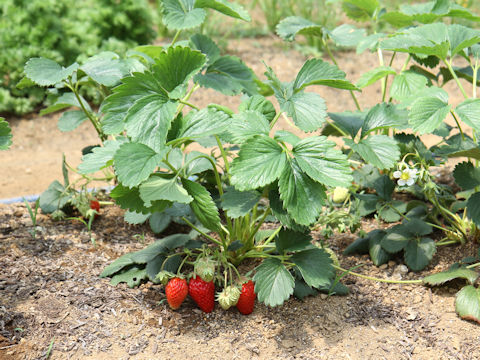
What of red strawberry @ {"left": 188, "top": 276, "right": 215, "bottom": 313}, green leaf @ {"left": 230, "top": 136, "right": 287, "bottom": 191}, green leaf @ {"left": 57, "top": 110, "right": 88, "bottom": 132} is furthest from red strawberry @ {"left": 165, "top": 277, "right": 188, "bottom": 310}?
green leaf @ {"left": 57, "top": 110, "right": 88, "bottom": 132}

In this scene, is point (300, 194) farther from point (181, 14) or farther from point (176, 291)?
point (181, 14)

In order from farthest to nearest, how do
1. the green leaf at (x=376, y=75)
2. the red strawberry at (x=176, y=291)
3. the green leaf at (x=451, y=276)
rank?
the green leaf at (x=376, y=75) < the green leaf at (x=451, y=276) < the red strawberry at (x=176, y=291)

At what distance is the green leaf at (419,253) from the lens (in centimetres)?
194

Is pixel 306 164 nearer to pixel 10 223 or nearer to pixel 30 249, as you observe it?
pixel 30 249

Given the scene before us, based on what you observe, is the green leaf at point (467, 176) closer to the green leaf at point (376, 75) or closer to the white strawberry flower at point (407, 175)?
the white strawberry flower at point (407, 175)

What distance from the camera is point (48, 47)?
13.3ft

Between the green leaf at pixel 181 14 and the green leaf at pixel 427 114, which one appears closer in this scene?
the green leaf at pixel 427 114

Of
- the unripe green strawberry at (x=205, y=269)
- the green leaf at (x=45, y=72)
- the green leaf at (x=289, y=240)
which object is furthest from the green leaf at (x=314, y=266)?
the green leaf at (x=45, y=72)

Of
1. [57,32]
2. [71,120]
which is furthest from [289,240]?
[57,32]

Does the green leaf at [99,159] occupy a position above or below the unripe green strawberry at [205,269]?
above

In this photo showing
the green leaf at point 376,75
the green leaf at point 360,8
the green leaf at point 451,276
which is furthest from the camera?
the green leaf at point 360,8

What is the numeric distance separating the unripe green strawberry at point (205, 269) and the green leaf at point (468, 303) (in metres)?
0.80

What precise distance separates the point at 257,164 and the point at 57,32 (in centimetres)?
321

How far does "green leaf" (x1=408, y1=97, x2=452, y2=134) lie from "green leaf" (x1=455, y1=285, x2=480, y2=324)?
1.76 ft
